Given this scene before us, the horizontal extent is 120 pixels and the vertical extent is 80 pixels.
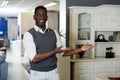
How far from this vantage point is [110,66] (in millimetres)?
4980

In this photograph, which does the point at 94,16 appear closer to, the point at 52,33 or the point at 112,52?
the point at 112,52

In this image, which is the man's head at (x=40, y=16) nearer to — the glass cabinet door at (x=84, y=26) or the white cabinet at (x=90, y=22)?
the white cabinet at (x=90, y=22)

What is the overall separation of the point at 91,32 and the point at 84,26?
0.21m

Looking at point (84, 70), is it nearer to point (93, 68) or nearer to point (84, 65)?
point (84, 65)

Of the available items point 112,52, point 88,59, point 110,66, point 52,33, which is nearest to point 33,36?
point 52,33

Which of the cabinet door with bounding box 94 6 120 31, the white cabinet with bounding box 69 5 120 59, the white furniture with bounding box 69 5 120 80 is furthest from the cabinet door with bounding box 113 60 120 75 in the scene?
the cabinet door with bounding box 94 6 120 31

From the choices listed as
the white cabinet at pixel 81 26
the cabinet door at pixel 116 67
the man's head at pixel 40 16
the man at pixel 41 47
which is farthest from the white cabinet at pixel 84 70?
the man's head at pixel 40 16

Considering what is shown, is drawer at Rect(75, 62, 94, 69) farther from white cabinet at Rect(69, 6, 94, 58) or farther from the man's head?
the man's head

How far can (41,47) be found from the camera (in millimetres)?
2260

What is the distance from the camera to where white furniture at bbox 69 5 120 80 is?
483 cm

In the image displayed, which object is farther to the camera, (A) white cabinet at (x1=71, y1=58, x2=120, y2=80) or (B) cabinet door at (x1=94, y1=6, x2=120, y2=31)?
(B) cabinet door at (x1=94, y1=6, x2=120, y2=31)

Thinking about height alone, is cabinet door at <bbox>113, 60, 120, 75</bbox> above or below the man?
below

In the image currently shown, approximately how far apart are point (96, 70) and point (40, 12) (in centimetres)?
298

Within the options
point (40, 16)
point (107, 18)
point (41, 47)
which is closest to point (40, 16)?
point (40, 16)
